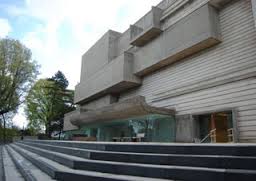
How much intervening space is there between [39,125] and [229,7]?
3125cm

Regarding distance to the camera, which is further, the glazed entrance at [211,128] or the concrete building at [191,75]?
the glazed entrance at [211,128]

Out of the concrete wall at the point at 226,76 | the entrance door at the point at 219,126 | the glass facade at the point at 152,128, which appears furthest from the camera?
the glass facade at the point at 152,128

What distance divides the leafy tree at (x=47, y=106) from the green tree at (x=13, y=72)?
6335 mm

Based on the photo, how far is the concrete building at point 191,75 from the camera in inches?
380

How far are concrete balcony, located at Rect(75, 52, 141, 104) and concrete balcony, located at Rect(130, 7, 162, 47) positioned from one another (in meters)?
1.46

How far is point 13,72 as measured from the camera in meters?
24.2

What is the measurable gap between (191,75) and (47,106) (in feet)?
91.1

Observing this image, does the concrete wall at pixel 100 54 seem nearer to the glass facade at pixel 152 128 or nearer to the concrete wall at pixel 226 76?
the glass facade at pixel 152 128

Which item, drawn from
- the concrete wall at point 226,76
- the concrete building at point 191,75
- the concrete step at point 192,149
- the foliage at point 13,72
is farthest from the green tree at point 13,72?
the concrete step at point 192,149

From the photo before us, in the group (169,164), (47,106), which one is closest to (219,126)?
(169,164)

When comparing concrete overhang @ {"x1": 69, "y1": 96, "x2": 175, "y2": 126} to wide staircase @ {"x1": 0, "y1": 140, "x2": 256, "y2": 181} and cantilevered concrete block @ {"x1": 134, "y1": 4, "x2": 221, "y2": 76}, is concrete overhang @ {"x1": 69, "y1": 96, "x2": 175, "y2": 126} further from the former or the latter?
wide staircase @ {"x1": 0, "y1": 140, "x2": 256, "y2": 181}

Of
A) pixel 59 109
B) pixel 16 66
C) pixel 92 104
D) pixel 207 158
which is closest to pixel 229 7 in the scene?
pixel 207 158

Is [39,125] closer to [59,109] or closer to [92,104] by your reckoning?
[59,109]

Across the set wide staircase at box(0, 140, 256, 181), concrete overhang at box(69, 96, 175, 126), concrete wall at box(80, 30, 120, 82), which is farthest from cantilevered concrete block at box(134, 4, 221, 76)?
wide staircase at box(0, 140, 256, 181)
